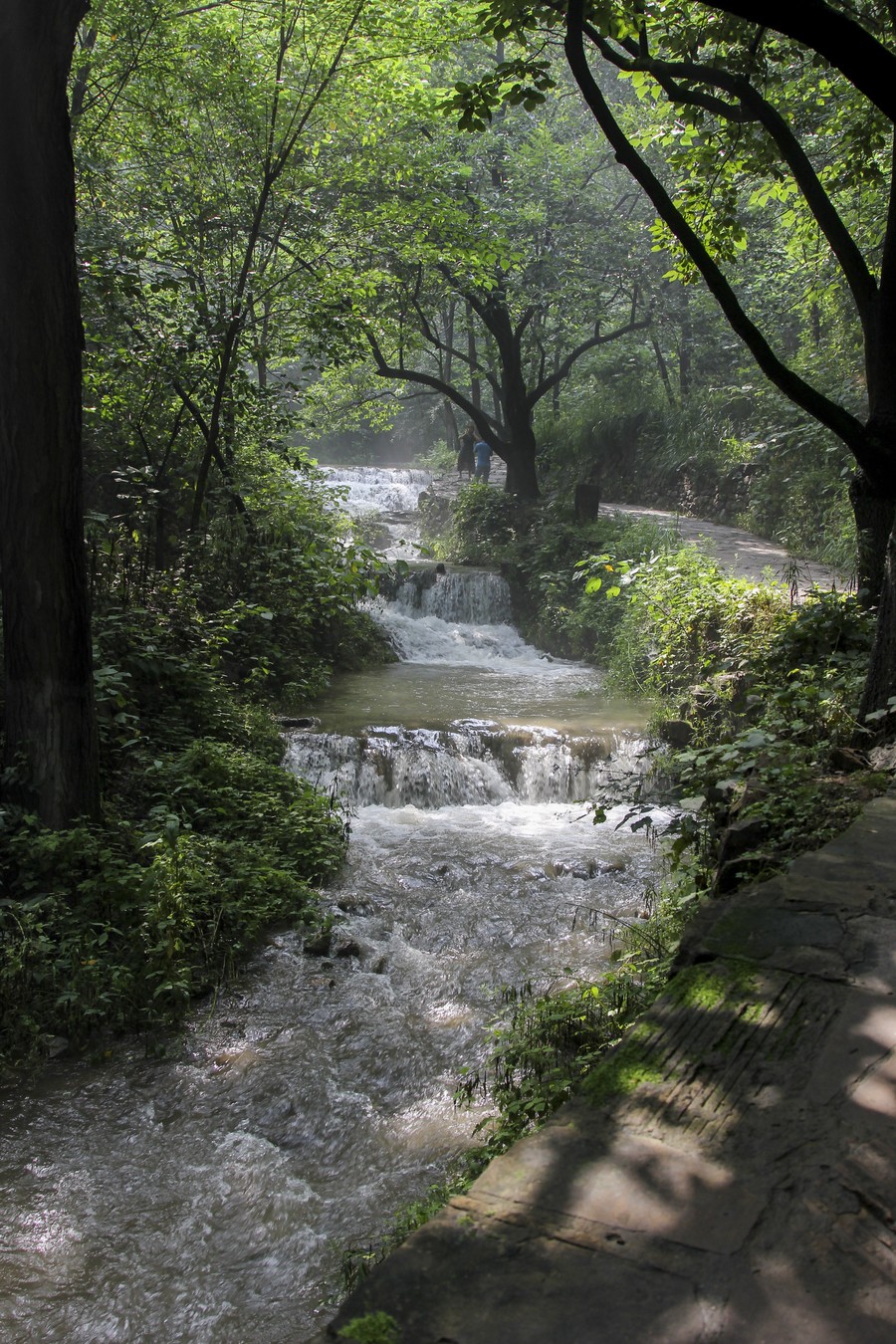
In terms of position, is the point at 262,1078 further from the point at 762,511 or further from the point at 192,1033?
the point at 762,511

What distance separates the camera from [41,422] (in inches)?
197

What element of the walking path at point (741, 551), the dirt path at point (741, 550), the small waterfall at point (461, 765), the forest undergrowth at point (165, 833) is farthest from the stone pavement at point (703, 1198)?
the dirt path at point (741, 550)

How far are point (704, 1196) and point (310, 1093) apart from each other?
3034 millimetres

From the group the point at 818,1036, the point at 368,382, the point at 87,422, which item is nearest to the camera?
the point at 818,1036

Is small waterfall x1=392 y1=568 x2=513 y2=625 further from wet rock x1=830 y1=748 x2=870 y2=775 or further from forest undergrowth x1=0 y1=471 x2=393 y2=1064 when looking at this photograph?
wet rock x1=830 y1=748 x2=870 y2=775

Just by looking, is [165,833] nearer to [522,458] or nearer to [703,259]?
[703,259]

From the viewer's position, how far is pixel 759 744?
198 inches

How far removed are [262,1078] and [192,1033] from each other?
55 cm

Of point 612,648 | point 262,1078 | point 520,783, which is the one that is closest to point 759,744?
point 262,1078

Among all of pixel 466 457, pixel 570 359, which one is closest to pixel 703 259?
pixel 570 359

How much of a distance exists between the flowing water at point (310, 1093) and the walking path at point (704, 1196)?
5.49 ft

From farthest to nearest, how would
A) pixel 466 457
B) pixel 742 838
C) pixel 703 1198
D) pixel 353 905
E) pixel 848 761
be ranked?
1. pixel 466 457
2. pixel 353 905
3. pixel 848 761
4. pixel 742 838
5. pixel 703 1198

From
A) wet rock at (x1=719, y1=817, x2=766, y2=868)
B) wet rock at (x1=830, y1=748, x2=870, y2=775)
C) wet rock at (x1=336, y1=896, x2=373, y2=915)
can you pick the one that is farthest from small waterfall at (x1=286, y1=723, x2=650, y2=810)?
→ wet rock at (x1=719, y1=817, x2=766, y2=868)

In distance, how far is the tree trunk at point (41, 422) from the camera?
4852 millimetres
